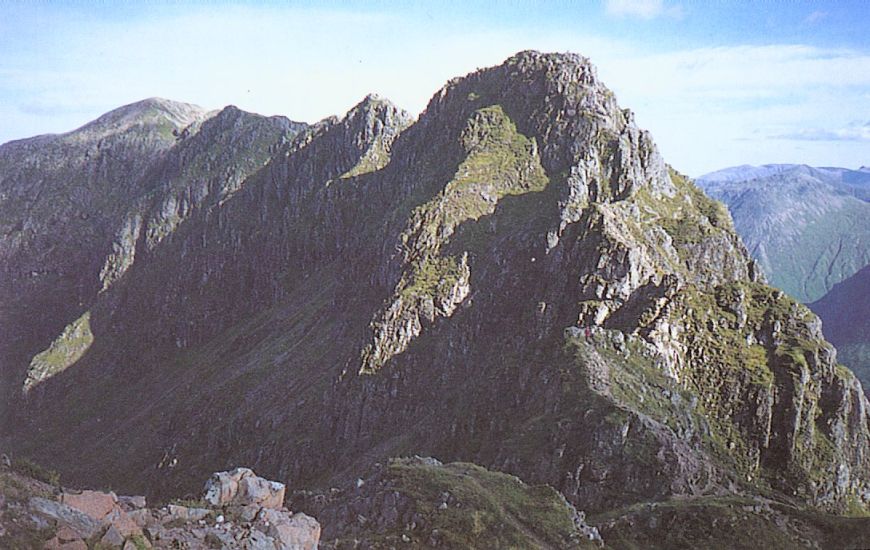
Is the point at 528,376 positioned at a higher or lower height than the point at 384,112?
lower

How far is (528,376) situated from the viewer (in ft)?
262

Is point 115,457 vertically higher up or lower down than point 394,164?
lower down

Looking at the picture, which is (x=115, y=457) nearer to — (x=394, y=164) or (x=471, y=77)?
(x=394, y=164)

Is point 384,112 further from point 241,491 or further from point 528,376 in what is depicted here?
point 241,491

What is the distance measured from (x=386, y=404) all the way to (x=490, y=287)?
984 inches

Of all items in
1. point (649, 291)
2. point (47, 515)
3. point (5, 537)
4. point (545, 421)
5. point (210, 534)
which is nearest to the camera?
point (5, 537)

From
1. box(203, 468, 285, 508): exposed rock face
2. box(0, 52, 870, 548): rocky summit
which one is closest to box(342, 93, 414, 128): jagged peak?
box(0, 52, 870, 548): rocky summit

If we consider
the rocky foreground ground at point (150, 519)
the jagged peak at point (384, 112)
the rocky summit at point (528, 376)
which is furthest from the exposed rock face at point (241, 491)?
the jagged peak at point (384, 112)

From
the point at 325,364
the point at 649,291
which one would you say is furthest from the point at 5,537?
the point at 325,364

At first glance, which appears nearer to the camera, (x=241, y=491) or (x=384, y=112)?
(x=241, y=491)

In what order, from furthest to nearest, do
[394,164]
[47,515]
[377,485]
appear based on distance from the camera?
[394,164] < [377,485] < [47,515]

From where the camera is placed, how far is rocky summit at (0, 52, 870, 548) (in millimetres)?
43156

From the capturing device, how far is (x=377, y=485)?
41000mm

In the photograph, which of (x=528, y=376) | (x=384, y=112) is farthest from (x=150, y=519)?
(x=384, y=112)
